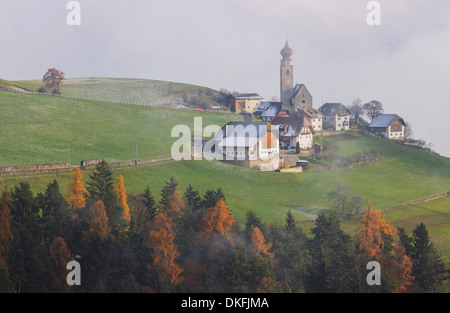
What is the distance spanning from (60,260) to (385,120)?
93047mm

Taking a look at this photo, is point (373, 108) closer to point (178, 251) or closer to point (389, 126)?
point (389, 126)

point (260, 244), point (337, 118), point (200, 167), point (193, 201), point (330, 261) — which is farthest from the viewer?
point (337, 118)

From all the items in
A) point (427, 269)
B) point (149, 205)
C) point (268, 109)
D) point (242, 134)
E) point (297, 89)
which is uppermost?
point (297, 89)

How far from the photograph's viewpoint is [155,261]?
45375 millimetres

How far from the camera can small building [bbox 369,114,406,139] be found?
122000mm

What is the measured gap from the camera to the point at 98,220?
4888 centimetres

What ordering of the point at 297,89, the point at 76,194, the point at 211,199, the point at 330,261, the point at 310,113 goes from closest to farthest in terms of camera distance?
1. the point at 330,261
2. the point at 76,194
3. the point at 211,199
4. the point at 310,113
5. the point at 297,89

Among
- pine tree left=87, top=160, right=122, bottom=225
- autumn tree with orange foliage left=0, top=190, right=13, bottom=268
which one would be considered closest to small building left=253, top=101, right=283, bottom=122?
pine tree left=87, top=160, right=122, bottom=225

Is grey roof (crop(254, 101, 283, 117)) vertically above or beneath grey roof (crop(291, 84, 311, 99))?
beneath

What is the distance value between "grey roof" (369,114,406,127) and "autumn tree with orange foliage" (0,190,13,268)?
90384mm

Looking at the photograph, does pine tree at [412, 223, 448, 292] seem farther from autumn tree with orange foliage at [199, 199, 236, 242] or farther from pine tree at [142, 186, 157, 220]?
pine tree at [142, 186, 157, 220]

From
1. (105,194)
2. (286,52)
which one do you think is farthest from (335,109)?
(105,194)

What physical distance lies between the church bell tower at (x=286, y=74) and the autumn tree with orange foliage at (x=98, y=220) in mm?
97562
